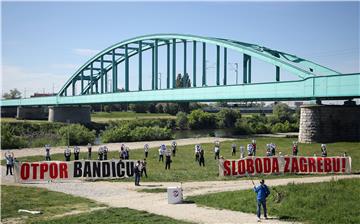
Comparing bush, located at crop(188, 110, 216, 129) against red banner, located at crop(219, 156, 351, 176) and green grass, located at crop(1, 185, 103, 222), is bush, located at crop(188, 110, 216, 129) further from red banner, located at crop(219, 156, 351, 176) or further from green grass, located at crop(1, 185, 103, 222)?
green grass, located at crop(1, 185, 103, 222)

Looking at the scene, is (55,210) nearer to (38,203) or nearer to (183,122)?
(38,203)

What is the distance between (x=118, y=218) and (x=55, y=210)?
321 centimetres

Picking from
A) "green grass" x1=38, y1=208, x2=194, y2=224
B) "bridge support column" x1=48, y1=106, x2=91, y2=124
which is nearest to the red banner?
"green grass" x1=38, y1=208, x2=194, y2=224

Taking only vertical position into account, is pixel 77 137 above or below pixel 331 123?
below

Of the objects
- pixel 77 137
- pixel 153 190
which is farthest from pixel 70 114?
pixel 153 190

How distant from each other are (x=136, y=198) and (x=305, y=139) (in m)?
29.2

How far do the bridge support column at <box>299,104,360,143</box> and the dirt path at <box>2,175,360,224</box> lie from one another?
2093cm

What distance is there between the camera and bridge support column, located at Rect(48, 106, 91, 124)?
95250 millimetres

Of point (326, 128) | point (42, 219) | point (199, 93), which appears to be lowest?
point (42, 219)

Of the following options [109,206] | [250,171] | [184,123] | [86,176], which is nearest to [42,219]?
[109,206]

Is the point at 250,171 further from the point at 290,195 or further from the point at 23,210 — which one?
the point at 23,210

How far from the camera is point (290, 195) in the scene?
56.1 ft

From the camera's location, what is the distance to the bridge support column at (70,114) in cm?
9525

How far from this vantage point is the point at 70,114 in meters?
96.9
